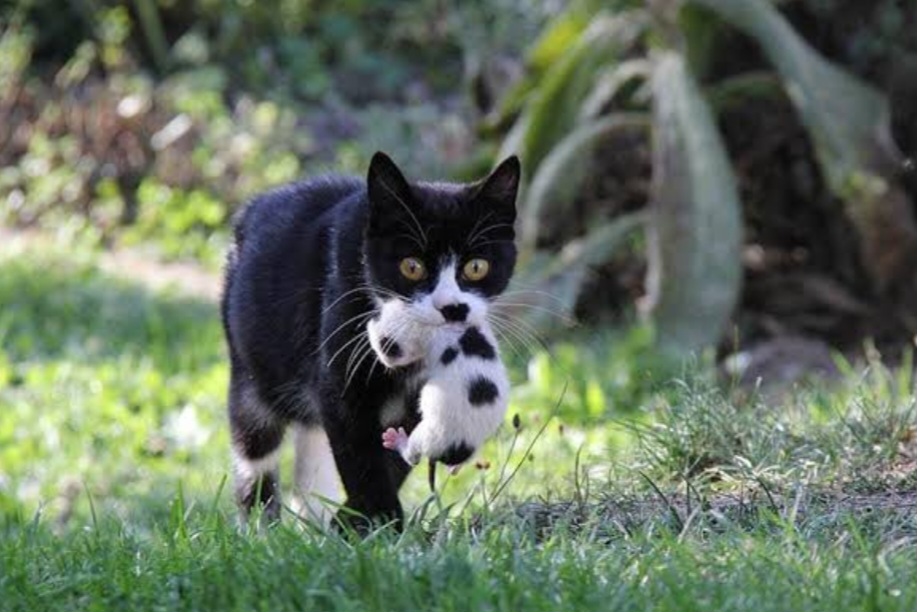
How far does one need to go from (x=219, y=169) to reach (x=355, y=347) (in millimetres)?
7647

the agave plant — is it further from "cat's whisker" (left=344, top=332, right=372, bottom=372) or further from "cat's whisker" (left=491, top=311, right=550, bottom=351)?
"cat's whisker" (left=344, top=332, right=372, bottom=372)

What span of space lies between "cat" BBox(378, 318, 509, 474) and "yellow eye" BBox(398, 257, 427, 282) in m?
0.11

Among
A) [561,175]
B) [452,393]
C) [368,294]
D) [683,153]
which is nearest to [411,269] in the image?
[368,294]

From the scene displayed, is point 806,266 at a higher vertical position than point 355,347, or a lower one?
lower

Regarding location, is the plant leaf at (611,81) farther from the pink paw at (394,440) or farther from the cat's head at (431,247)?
the pink paw at (394,440)

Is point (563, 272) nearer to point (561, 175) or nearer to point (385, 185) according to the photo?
point (561, 175)

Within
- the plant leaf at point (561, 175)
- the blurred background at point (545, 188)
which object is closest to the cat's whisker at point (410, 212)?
the blurred background at point (545, 188)

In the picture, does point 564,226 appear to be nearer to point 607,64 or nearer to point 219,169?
point 607,64

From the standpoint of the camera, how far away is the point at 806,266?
32.3ft

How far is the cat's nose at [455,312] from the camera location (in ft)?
14.9

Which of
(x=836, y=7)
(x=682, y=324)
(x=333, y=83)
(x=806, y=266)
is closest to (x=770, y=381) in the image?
(x=682, y=324)

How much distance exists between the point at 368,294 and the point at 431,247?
220mm

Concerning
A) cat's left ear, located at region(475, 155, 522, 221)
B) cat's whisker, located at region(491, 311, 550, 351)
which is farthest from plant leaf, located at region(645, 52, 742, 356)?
cat's left ear, located at region(475, 155, 522, 221)

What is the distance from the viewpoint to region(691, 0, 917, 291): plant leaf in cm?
834
